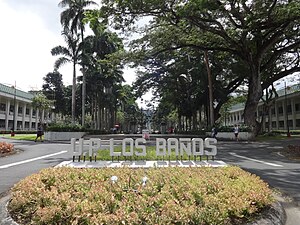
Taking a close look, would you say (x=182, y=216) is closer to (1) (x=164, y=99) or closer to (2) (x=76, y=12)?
(2) (x=76, y=12)

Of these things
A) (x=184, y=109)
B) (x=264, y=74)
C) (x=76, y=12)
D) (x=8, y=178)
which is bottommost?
(x=8, y=178)

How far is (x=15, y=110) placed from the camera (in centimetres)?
5838

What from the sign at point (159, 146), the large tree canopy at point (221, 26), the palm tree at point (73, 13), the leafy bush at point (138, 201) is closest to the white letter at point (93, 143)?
the sign at point (159, 146)

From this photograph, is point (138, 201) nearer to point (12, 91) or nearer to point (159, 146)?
point (159, 146)

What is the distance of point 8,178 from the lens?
9.15 meters

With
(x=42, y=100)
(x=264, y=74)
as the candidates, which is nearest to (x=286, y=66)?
(x=264, y=74)

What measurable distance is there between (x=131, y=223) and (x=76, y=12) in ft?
107

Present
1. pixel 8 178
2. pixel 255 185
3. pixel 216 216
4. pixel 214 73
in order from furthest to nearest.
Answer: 1. pixel 214 73
2. pixel 8 178
3. pixel 255 185
4. pixel 216 216

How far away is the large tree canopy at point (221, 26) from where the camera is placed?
19.4 m

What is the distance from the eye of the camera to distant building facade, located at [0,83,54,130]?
181 feet

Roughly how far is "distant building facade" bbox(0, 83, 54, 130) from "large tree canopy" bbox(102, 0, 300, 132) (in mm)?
38366

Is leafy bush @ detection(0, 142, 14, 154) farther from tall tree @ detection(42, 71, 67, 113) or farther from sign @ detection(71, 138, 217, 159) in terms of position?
tall tree @ detection(42, 71, 67, 113)

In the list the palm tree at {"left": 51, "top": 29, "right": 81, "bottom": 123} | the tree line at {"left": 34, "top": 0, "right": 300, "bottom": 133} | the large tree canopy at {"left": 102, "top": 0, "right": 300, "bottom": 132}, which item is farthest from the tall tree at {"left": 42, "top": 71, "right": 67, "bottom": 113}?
the large tree canopy at {"left": 102, "top": 0, "right": 300, "bottom": 132}

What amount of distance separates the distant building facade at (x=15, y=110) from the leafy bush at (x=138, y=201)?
173ft
